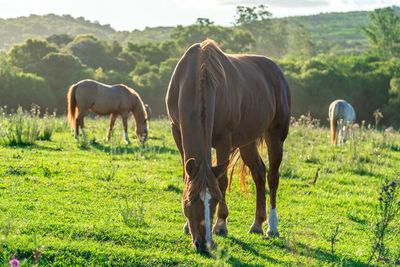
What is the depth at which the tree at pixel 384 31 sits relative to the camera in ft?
203

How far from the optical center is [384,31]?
207ft

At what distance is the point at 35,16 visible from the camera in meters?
181

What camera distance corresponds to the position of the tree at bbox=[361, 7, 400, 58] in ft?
203

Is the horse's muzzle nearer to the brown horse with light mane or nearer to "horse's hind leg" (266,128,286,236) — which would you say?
the brown horse with light mane

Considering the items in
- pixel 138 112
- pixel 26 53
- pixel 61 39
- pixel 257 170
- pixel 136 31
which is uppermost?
pixel 136 31

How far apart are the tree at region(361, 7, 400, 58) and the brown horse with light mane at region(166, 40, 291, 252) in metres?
62.8

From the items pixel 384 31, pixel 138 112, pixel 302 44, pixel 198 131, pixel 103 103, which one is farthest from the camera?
pixel 302 44

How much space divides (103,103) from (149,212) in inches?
367

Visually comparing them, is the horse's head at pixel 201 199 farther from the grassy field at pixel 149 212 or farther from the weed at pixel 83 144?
the weed at pixel 83 144

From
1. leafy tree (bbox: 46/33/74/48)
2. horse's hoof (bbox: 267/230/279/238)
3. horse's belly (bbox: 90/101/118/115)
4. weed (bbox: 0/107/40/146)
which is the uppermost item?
leafy tree (bbox: 46/33/74/48)

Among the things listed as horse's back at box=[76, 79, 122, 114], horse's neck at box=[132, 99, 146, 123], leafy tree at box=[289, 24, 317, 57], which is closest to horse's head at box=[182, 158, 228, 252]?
horse's back at box=[76, 79, 122, 114]

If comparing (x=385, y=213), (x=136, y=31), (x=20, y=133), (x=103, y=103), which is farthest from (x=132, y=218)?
(x=136, y=31)

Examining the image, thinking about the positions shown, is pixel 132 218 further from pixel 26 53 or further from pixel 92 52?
pixel 92 52

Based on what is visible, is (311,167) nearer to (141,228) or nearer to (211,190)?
(141,228)
